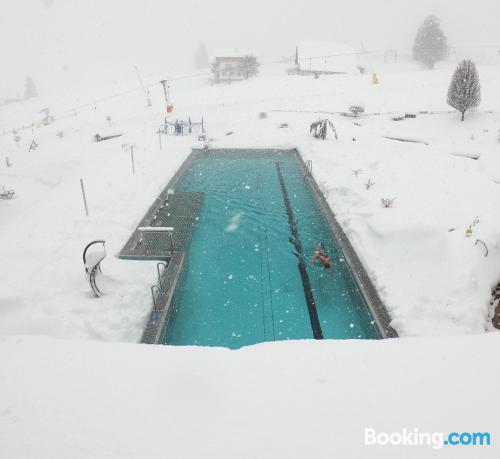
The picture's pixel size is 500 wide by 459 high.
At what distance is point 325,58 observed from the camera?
42781mm

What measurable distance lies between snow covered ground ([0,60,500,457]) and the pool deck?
0.20 m

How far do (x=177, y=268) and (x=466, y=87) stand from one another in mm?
20064

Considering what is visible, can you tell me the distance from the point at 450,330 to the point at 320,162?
32.6ft

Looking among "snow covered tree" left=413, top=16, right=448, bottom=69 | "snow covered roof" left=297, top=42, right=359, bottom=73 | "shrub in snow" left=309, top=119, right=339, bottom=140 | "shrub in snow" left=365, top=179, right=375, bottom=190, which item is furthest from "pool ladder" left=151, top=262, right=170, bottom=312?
"snow covered tree" left=413, top=16, right=448, bottom=69

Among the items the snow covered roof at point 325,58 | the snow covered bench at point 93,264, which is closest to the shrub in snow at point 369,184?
the snow covered bench at point 93,264

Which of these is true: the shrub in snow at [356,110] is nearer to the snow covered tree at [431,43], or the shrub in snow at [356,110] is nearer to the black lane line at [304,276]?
the black lane line at [304,276]

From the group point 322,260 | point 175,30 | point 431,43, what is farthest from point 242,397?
point 175,30

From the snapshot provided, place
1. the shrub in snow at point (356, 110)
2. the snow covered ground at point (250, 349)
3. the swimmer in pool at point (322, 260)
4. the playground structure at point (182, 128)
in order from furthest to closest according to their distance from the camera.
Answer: the shrub in snow at point (356, 110), the playground structure at point (182, 128), the swimmer in pool at point (322, 260), the snow covered ground at point (250, 349)

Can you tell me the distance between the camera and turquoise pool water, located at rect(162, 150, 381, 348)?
6.04 metres

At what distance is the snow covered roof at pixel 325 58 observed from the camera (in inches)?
1609

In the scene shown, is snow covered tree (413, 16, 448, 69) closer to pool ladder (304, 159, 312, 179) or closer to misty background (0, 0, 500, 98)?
misty background (0, 0, 500, 98)

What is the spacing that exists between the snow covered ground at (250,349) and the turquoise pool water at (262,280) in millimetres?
720

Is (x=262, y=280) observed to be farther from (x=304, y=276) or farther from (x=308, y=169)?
(x=308, y=169)

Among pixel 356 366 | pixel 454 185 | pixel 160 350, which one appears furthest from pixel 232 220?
pixel 454 185
